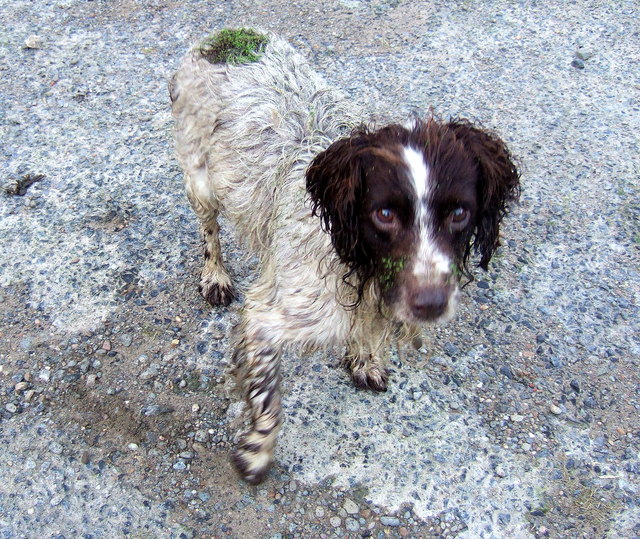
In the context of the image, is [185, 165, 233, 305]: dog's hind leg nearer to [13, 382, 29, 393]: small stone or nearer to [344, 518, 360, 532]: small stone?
[13, 382, 29, 393]: small stone

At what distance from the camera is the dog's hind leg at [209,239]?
415 cm

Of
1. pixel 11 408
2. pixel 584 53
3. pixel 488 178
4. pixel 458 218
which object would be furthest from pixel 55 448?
pixel 584 53

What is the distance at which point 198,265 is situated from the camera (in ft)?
14.9

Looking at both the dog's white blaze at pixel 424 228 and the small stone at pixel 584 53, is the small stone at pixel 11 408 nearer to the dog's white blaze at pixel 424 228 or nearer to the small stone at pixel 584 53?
the dog's white blaze at pixel 424 228

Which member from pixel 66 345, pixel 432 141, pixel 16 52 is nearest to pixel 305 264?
pixel 432 141

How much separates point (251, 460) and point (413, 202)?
5.34 ft

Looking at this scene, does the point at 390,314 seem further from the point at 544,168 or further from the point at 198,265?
the point at 544,168

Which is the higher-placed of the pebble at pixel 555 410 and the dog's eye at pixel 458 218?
the dog's eye at pixel 458 218

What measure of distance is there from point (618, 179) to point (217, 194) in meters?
3.29

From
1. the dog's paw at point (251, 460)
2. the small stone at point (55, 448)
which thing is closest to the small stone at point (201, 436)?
the dog's paw at point (251, 460)

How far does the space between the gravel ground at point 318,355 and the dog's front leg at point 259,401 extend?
0.23 m

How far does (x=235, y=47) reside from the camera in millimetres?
3947

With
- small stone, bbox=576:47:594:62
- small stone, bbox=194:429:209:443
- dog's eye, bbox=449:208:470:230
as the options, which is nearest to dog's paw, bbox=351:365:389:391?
small stone, bbox=194:429:209:443

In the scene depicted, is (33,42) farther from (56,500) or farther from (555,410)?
(555,410)
